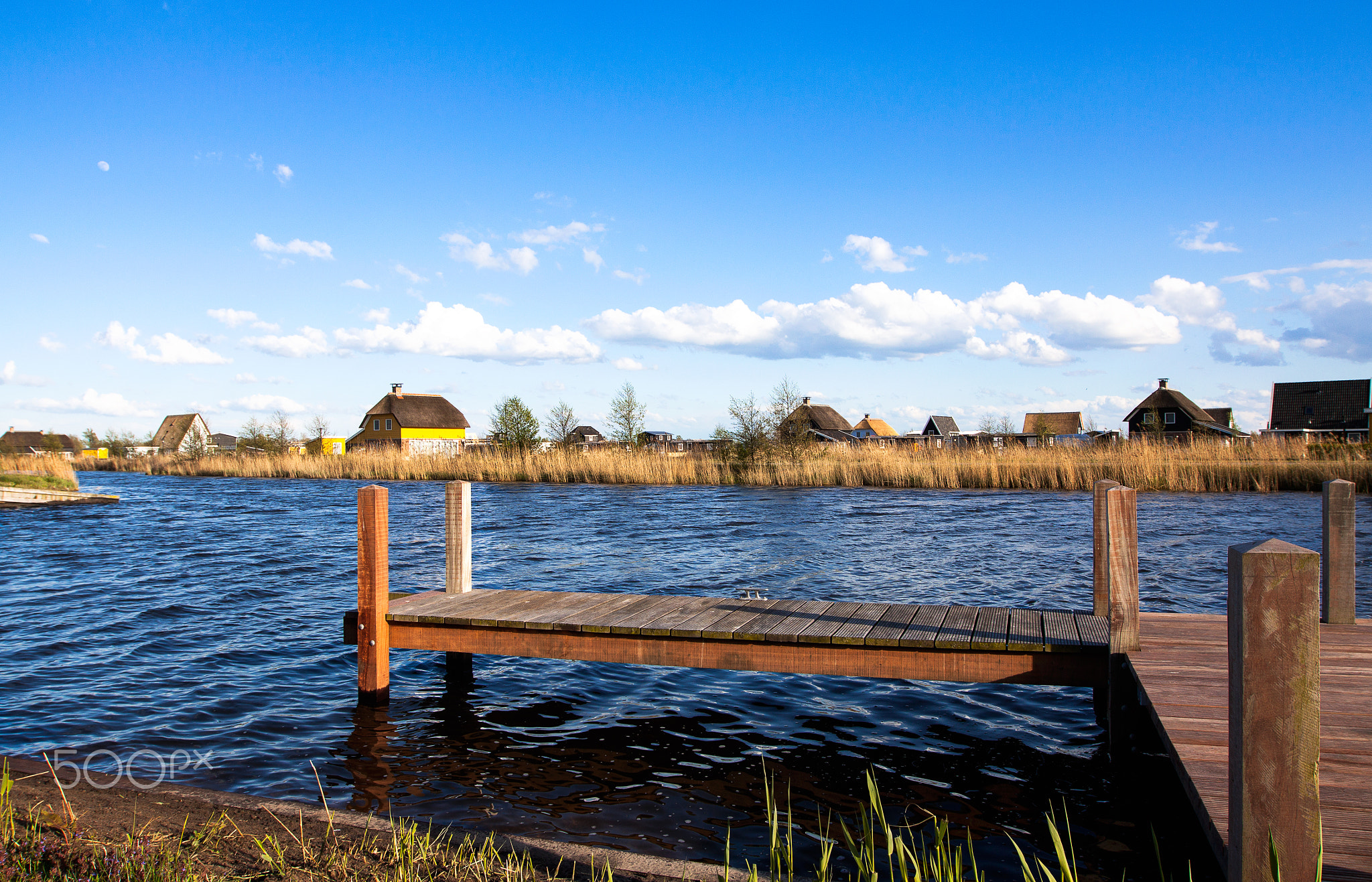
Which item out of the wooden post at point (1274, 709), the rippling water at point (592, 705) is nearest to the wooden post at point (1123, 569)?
the rippling water at point (592, 705)

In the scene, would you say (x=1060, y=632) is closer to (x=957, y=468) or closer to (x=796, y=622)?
(x=796, y=622)

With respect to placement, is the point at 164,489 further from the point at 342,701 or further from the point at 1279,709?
the point at 1279,709

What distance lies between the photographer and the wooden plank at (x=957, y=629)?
442 centimetres

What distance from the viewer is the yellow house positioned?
209ft

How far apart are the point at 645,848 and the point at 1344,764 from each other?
8.47 ft

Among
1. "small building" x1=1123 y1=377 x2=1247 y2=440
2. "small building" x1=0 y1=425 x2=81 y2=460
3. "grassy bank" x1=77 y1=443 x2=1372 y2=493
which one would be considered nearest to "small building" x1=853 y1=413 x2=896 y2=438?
"small building" x1=1123 y1=377 x2=1247 y2=440

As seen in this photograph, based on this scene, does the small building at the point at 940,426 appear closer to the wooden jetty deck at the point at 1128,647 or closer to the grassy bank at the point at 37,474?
the grassy bank at the point at 37,474

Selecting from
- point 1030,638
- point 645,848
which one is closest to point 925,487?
point 1030,638

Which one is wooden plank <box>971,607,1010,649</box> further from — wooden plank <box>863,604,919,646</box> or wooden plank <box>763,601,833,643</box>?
wooden plank <box>763,601,833,643</box>

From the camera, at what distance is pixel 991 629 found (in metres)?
4.74

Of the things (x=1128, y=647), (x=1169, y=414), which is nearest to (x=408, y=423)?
(x=1169, y=414)

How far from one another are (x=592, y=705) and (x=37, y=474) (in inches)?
1375

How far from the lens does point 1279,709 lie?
179 centimetres

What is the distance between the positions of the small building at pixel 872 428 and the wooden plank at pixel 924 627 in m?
74.9
